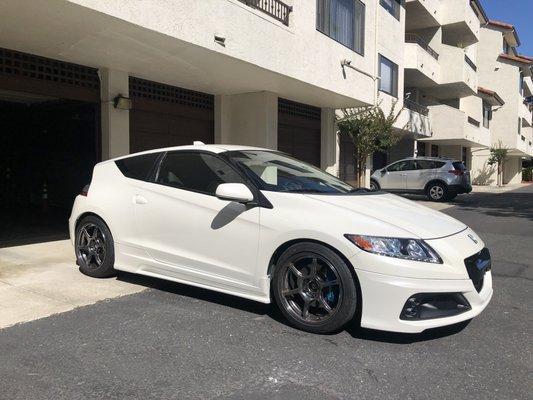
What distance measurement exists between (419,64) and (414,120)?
247 cm

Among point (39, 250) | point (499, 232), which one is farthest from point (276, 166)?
point (499, 232)

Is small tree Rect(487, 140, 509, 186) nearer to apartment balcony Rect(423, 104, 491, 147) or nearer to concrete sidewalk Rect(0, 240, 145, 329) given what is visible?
apartment balcony Rect(423, 104, 491, 147)

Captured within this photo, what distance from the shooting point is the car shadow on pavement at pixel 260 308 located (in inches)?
155

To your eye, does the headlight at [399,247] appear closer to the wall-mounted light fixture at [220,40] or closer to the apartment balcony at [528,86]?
the wall-mounted light fixture at [220,40]

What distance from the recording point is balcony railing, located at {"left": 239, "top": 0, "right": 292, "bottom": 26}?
9786mm

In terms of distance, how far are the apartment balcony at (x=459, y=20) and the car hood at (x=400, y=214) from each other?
82.8 ft

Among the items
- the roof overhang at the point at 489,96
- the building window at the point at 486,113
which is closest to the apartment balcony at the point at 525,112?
the roof overhang at the point at 489,96

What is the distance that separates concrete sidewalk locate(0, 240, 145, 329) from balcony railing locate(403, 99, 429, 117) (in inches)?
749

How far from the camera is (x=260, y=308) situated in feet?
15.2

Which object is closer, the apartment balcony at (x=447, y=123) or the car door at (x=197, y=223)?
the car door at (x=197, y=223)

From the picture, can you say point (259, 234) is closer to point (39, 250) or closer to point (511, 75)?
point (39, 250)

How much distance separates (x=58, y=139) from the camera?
38.4 ft

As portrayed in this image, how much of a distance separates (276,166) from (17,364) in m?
2.79

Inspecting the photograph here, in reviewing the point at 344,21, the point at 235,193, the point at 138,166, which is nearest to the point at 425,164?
the point at 344,21
